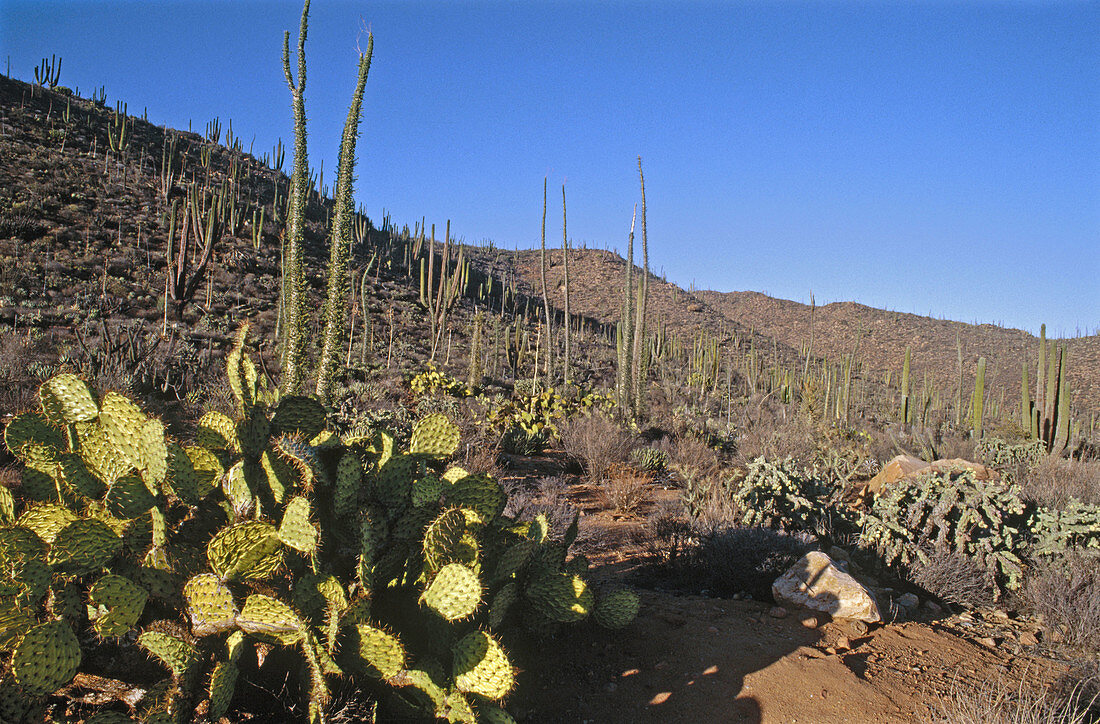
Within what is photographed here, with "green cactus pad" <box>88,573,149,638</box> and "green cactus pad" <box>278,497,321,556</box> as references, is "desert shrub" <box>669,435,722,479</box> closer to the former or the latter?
"green cactus pad" <box>278,497,321,556</box>

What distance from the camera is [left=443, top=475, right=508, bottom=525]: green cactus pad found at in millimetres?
3086

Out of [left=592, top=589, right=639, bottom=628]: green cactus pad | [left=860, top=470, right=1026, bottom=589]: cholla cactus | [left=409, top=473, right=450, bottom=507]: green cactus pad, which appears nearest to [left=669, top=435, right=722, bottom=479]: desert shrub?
[left=860, top=470, right=1026, bottom=589]: cholla cactus

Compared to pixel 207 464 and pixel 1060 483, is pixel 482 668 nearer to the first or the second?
pixel 207 464

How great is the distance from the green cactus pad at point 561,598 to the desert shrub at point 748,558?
1.93m

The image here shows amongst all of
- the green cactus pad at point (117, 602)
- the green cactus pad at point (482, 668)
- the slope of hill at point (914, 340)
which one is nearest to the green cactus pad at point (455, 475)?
the green cactus pad at point (482, 668)

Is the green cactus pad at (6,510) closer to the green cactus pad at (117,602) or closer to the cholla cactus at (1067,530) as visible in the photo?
the green cactus pad at (117,602)

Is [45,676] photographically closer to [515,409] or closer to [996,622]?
[996,622]

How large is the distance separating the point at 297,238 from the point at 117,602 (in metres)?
6.32

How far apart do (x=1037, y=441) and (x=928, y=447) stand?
1.79 meters

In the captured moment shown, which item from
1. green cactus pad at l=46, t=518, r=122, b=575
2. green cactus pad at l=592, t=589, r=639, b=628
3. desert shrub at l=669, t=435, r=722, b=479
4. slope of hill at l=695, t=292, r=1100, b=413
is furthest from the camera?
slope of hill at l=695, t=292, r=1100, b=413

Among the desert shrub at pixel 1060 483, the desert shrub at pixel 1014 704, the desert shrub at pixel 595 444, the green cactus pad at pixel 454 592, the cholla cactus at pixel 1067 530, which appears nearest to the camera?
the green cactus pad at pixel 454 592

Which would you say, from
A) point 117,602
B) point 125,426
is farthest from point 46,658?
point 125,426

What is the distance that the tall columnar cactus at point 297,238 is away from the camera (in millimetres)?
7332

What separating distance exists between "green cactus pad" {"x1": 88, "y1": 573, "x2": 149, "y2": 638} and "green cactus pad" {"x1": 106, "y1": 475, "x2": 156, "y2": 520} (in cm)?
25
